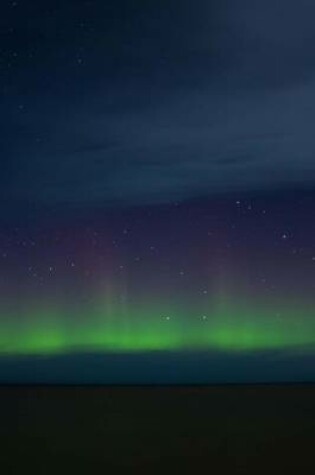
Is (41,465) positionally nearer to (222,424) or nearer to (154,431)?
(154,431)

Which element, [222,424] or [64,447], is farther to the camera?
[222,424]

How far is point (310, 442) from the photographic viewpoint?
131 inches

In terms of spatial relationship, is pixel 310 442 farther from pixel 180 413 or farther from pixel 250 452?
pixel 180 413

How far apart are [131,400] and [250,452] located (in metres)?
1.60

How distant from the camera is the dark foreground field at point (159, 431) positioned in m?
2.97

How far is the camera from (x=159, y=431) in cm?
357

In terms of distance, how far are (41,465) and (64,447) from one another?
1.04 ft

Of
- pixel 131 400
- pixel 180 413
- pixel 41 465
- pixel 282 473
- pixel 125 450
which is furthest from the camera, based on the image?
pixel 131 400

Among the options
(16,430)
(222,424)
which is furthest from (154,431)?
(16,430)

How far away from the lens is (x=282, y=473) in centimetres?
279

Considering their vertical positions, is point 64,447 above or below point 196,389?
below

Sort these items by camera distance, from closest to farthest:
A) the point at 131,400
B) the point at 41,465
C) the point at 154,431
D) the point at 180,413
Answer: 1. the point at 41,465
2. the point at 154,431
3. the point at 180,413
4. the point at 131,400

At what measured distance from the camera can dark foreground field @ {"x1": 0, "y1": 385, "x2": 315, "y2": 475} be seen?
9.75ft

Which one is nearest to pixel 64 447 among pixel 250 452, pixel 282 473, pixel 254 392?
pixel 250 452
